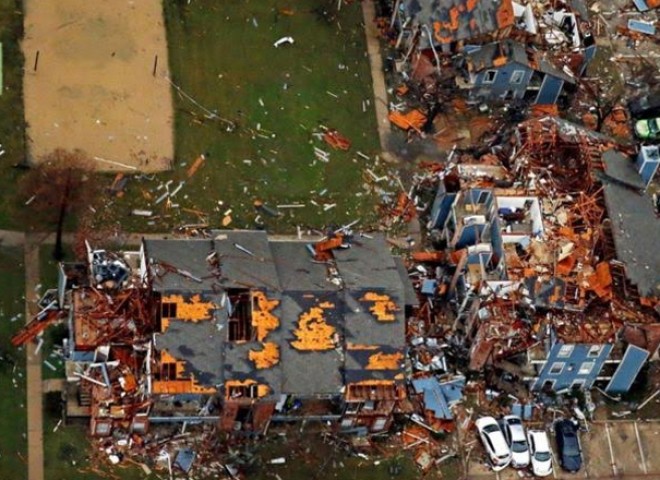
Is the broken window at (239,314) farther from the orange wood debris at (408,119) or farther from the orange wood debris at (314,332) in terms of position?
the orange wood debris at (408,119)

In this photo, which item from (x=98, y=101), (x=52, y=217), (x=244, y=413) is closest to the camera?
(x=244, y=413)

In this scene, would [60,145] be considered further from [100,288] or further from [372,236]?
[372,236]

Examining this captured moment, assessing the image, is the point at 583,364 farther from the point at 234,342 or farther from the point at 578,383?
the point at 234,342

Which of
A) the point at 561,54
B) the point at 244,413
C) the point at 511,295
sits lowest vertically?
the point at 244,413

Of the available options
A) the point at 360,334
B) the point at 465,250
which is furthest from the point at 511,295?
the point at 360,334

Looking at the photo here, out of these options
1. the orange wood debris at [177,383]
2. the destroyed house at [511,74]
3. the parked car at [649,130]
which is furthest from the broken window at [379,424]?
the parked car at [649,130]

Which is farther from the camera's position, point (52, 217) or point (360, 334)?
point (52, 217)

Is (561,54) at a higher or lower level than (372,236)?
higher
